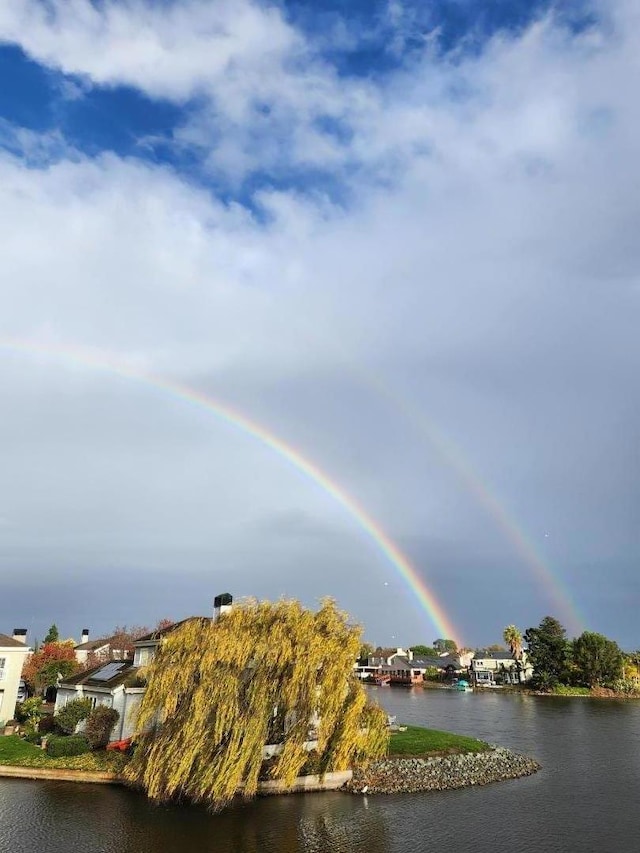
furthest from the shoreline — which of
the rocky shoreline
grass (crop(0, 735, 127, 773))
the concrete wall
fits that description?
the concrete wall

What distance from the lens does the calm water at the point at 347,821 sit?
23.4m

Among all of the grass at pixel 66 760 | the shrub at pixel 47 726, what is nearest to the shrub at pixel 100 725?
the grass at pixel 66 760

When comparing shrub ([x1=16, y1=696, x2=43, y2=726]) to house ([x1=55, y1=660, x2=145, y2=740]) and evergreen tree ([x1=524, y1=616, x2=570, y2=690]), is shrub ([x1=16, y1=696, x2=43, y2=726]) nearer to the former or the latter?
house ([x1=55, y1=660, x2=145, y2=740])

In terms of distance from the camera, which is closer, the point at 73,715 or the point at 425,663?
the point at 73,715

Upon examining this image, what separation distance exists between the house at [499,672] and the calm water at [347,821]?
10387 cm

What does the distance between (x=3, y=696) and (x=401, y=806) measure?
110 feet

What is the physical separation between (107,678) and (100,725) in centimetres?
480

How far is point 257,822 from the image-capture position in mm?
25891

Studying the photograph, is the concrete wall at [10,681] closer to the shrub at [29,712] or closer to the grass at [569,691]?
the shrub at [29,712]

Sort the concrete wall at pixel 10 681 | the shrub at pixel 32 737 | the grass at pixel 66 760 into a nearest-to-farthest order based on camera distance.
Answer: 1. the grass at pixel 66 760
2. the shrub at pixel 32 737
3. the concrete wall at pixel 10 681

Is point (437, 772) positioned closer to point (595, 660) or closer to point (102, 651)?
point (102, 651)

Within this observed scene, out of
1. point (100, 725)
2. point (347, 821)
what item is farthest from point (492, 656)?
point (347, 821)

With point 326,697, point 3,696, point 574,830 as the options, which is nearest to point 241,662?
point 326,697

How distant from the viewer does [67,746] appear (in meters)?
34.8
